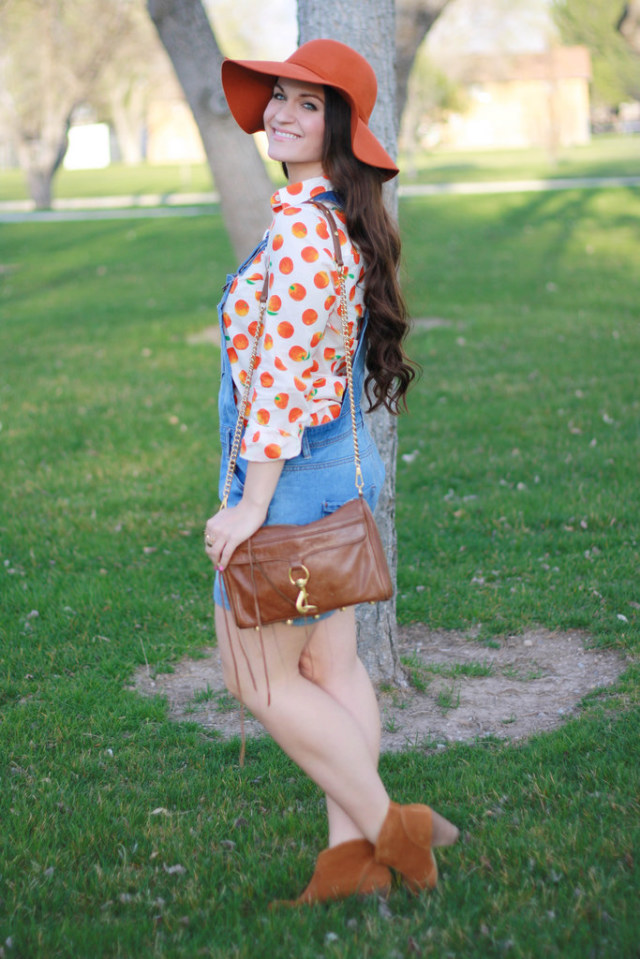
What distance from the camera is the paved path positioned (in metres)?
26.9

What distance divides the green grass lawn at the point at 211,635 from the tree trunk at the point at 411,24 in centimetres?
270

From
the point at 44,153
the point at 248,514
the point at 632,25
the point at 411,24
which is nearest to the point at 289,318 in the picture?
the point at 248,514

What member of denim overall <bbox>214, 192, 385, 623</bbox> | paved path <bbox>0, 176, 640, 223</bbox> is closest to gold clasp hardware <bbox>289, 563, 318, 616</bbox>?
denim overall <bbox>214, 192, 385, 623</bbox>

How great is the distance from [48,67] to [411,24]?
1848 centimetres

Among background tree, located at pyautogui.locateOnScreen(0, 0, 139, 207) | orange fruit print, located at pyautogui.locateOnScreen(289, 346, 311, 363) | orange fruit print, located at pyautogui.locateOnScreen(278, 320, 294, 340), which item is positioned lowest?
background tree, located at pyautogui.locateOnScreen(0, 0, 139, 207)

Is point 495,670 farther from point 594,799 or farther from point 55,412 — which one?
point 55,412

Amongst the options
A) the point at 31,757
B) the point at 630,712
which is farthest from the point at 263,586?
the point at 630,712

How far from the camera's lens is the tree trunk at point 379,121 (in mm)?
3783

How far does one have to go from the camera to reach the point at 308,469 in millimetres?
2457

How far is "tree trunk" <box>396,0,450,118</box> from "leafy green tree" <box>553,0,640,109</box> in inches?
700

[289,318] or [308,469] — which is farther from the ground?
[289,318]

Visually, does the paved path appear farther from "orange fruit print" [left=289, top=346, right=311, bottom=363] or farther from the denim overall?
"orange fruit print" [left=289, top=346, right=311, bottom=363]

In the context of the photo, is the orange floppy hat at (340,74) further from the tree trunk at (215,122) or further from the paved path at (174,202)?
the paved path at (174,202)

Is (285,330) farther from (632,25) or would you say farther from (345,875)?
(632,25)
